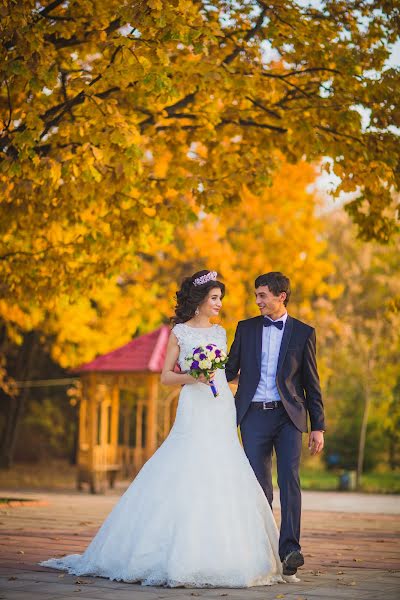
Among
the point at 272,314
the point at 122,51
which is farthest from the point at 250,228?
the point at 272,314

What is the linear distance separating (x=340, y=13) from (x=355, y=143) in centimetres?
191

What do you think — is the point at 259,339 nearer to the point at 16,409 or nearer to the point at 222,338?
the point at 222,338

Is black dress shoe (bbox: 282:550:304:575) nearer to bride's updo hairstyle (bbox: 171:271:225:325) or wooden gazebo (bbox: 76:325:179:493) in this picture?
Answer: bride's updo hairstyle (bbox: 171:271:225:325)

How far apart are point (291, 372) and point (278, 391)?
189mm

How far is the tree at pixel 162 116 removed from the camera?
34.3 ft

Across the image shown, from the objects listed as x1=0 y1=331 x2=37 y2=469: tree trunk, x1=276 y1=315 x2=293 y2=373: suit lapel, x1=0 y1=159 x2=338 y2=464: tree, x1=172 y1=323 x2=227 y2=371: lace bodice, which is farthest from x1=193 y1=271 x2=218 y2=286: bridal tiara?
x1=0 y1=331 x2=37 y2=469: tree trunk

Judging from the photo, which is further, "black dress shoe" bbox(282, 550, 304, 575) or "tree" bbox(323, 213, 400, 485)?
"tree" bbox(323, 213, 400, 485)

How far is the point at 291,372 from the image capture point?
7.54 meters

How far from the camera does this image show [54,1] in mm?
11594

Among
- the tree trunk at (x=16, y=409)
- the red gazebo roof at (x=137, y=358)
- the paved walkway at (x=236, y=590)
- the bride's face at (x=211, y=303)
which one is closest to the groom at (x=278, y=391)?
the bride's face at (x=211, y=303)

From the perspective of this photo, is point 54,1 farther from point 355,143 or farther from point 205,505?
point 205,505

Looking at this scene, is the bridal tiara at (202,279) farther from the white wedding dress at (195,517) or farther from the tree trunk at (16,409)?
the tree trunk at (16,409)

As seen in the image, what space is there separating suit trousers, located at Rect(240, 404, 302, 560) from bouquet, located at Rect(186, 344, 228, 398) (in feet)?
1.81

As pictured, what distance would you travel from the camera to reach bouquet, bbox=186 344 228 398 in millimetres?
7191
